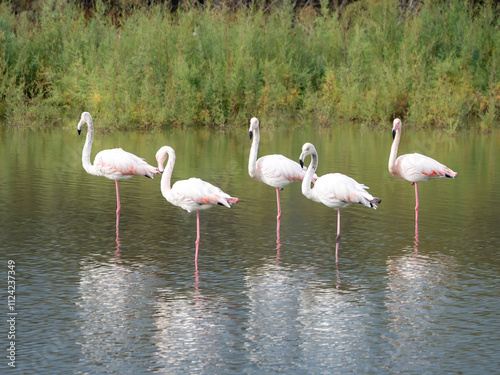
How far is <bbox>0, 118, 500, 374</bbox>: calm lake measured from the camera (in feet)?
20.1

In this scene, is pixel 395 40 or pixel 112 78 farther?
pixel 395 40

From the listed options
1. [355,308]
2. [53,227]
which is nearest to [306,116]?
[53,227]

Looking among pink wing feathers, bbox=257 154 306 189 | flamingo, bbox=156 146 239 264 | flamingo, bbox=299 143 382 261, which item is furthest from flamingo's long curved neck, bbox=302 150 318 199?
pink wing feathers, bbox=257 154 306 189

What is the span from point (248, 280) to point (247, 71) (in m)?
15.1

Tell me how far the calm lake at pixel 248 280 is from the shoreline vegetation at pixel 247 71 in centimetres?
738

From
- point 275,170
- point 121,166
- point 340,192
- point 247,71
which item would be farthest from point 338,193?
point 247,71

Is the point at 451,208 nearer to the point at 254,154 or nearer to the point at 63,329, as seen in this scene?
the point at 254,154

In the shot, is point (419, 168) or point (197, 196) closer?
point (197, 196)

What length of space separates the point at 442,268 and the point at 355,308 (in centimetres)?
175

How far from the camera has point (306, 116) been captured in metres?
25.2

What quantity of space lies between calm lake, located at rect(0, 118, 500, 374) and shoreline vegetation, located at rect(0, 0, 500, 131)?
738 cm

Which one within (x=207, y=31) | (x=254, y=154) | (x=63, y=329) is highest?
(x=207, y=31)

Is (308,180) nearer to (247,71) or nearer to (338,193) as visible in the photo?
(338,193)

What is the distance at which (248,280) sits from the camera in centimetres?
818
